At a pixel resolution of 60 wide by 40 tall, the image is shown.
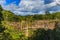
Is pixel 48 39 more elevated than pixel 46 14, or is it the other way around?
pixel 46 14

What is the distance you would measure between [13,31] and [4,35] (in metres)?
0.37

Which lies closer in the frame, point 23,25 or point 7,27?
point 7,27

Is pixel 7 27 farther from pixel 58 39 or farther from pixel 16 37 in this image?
pixel 58 39

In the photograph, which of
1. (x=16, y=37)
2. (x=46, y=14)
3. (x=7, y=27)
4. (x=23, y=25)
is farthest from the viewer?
(x=46, y=14)

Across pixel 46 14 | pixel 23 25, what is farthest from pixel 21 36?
pixel 46 14

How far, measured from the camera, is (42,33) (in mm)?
7109

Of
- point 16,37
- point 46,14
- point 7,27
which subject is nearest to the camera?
point 16,37

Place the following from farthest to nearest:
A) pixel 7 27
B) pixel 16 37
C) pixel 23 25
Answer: pixel 23 25 < pixel 7 27 < pixel 16 37

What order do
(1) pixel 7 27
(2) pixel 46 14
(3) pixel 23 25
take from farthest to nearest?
(2) pixel 46 14, (3) pixel 23 25, (1) pixel 7 27

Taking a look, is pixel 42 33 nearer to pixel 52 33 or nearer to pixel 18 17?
pixel 52 33

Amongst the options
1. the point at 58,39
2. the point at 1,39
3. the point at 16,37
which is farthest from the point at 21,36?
the point at 58,39

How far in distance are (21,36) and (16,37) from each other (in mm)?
215

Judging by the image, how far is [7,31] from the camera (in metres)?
6.75

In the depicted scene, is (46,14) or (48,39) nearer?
(48,39)
